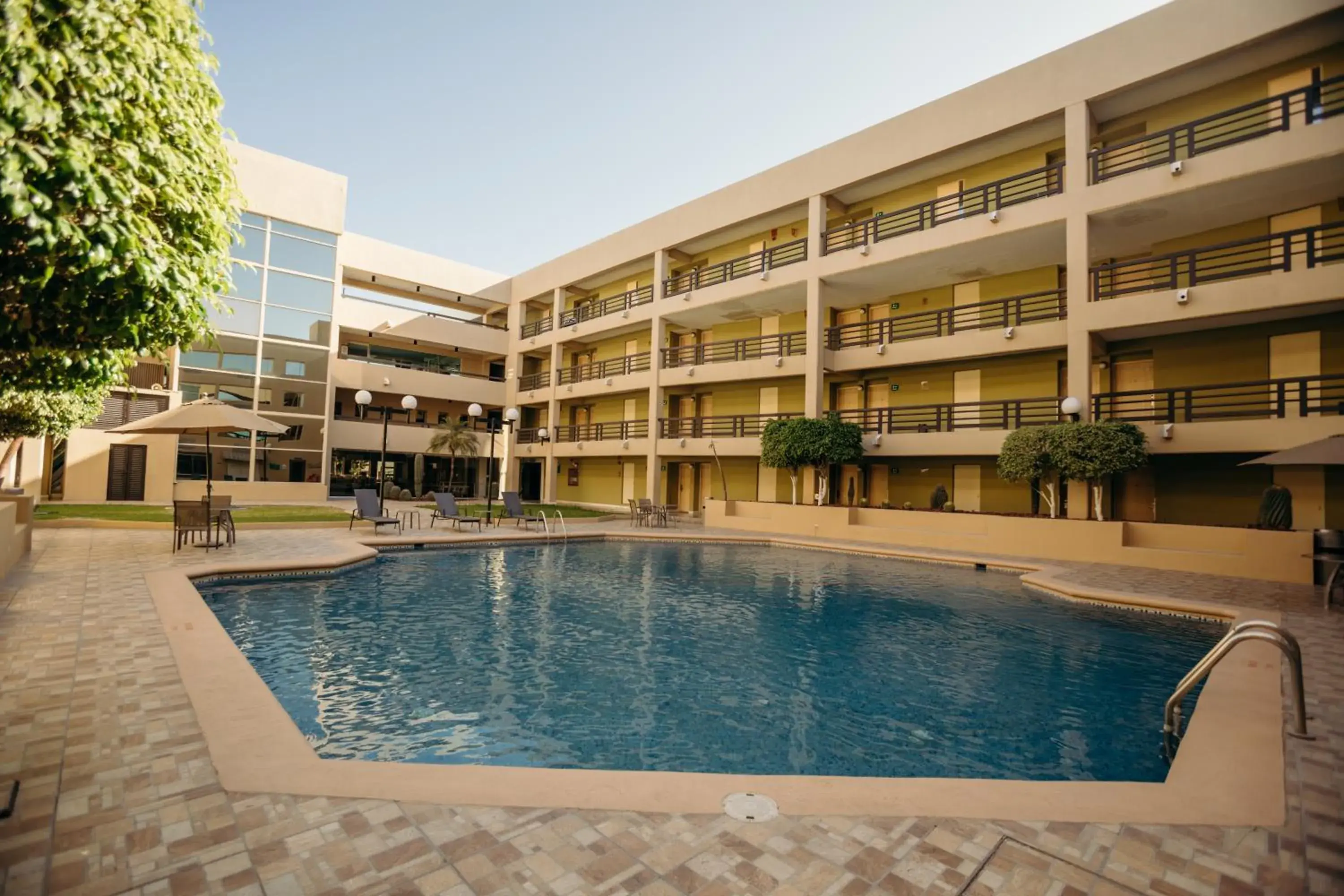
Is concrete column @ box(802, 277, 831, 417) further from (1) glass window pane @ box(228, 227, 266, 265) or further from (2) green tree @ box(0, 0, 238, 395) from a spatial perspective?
(1) glass window pane @ box(228, 227, 266, 265)

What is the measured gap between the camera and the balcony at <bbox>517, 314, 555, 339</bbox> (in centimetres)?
2867

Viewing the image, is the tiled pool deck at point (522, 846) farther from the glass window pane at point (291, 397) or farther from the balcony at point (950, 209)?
the glass window pane at point (291, 397)

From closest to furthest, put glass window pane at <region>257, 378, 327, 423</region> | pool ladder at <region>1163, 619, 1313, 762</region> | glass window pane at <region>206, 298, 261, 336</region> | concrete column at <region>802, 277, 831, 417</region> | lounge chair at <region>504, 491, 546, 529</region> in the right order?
1. pool ladder at <region>1163, 619, 1313, 762</region>
2. lounge chair at <region>504, 491, 546, 529</region>
3. concrete column at <region>802, 277, 831, 417</region>
4. glass window pane at <region>206, 298, 261, 336</region>
5. glass window pane at <region>257, 378, 327, 423</region>

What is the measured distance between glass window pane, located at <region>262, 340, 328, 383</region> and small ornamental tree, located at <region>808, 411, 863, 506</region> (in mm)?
20024

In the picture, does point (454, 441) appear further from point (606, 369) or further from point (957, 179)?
point (957, 179)

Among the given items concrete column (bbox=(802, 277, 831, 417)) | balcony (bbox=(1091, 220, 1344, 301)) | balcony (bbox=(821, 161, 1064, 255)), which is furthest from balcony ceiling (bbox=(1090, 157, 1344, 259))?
concrete column (bbox=(802, 277, 831, 417))

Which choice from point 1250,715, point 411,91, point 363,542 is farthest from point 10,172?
point 411,91

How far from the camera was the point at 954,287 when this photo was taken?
58.2ft

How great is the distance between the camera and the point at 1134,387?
582 inches

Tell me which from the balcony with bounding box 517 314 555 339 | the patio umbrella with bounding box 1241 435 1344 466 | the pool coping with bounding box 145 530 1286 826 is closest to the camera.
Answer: the pool coping with bounding box 145 530 1286 826

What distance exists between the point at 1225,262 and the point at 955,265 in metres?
5.55

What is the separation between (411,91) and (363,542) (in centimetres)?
912

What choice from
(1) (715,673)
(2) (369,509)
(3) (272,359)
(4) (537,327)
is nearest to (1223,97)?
(1) (715,673)

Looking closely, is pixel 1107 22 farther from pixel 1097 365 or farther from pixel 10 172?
pixel 10 172
